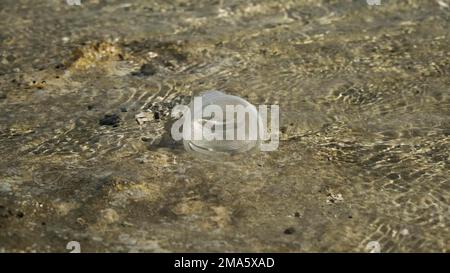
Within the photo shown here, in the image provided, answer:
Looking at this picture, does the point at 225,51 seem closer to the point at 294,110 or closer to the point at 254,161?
the point at 294,110

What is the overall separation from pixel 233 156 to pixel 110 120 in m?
0.74

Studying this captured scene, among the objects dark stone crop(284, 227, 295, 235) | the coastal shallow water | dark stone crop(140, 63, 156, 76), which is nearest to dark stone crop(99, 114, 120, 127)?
the coastal shallow water

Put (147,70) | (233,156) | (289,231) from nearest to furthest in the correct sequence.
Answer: (289,231) < (233,156) < (147,70)

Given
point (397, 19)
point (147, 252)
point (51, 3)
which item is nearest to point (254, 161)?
point (147, 252)

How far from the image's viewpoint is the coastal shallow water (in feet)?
9.60

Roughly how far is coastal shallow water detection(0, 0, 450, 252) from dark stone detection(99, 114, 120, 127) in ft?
0.03

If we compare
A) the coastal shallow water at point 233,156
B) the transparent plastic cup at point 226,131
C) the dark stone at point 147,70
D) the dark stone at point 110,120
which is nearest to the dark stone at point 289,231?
the coastal shallow water at point 233,156

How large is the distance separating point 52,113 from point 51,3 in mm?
1458

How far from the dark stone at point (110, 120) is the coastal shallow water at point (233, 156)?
0.03 feet

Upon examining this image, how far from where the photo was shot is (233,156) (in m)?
3.42

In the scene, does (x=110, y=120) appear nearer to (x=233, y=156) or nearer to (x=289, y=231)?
(x=233, y=156)

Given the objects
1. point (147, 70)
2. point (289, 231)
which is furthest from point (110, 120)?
point (289, 231)
